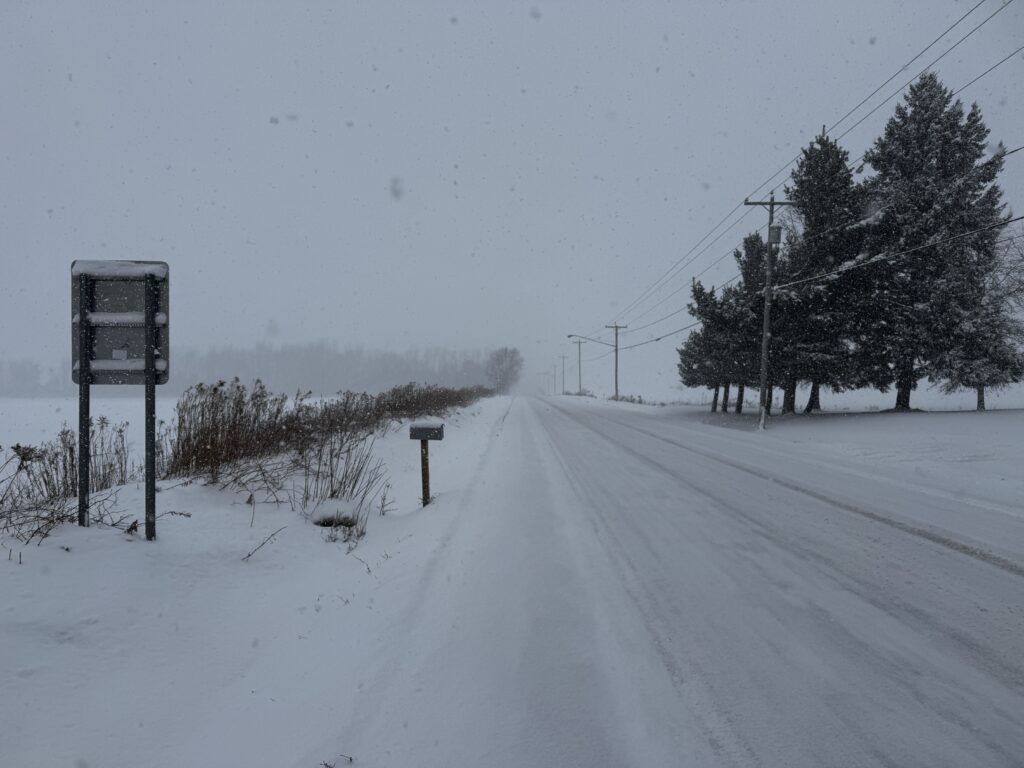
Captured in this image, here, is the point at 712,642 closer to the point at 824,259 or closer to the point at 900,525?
the point at 900,525

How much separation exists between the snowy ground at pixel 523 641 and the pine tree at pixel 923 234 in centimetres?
1777

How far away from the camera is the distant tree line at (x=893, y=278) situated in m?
19.2

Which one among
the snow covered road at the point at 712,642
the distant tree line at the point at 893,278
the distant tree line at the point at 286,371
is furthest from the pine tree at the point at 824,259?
the distant tree line at the point at 286,371

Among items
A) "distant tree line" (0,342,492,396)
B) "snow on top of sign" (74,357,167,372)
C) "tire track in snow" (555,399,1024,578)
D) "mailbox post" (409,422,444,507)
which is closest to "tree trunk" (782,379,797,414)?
"tire track in snow" (555,399,1024,578)

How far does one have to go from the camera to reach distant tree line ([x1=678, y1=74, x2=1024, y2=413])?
63.2ft

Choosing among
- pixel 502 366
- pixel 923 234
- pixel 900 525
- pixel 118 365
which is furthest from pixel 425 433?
pixel 502 366

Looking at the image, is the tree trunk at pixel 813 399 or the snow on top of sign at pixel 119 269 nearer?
the snow on top of sign at pixel 119 269

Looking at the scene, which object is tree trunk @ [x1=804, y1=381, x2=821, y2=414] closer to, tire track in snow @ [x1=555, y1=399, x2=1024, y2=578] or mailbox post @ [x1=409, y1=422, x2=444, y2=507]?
tire track in snow @ [x1=555, y1=399, x2=1024, y2=578]

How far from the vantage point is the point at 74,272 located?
142 inches

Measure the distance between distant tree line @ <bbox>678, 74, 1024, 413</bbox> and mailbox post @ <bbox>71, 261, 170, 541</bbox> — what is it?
63.9 feet

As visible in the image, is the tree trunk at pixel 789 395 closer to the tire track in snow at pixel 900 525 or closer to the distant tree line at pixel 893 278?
the distant tree line at pixel 893 278

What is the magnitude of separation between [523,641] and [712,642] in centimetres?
107

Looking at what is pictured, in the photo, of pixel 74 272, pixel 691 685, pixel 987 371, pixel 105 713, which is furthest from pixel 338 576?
pixel 987 371

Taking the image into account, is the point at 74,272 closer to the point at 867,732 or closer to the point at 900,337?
the point at 867,732
